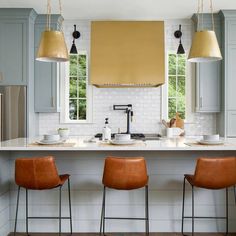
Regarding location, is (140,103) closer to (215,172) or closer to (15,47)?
(15,47)

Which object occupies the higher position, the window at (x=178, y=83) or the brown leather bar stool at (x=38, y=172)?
the window at (x=178, y=83)

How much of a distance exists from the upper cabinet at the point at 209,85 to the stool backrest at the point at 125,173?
273 cm

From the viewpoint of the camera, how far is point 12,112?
473 centimetres

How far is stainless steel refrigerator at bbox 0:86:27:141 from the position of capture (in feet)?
15.4

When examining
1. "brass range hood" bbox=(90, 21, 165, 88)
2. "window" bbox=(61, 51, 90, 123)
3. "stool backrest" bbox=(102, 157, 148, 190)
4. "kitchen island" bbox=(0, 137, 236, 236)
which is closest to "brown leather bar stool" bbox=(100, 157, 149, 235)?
"stool backrest" bbox=(102, 157, 148, 190)

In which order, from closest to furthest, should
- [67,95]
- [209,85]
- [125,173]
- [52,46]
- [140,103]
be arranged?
[125,173], [52,46], [209,85], [140,103], [67,95]

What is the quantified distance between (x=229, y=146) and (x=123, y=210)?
1.27 m

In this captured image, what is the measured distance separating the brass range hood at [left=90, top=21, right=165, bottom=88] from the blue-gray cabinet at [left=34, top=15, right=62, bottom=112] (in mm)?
711

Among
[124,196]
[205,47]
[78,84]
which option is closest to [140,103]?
[78,84]

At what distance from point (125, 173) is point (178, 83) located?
3.18m

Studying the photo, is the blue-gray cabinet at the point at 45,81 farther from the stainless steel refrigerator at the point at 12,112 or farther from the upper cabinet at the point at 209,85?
the upper cabinet at the point at 209,85

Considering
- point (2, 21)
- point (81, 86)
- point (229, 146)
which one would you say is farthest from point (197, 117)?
point (2, 21)

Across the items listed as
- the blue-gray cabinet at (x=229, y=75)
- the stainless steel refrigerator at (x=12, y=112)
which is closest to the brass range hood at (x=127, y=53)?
the blue-gray cabinet at (x=229, y=75)

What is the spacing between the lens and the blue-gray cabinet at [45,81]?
16.6 feet
